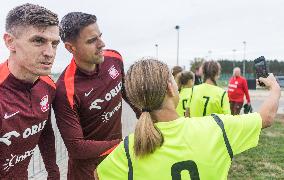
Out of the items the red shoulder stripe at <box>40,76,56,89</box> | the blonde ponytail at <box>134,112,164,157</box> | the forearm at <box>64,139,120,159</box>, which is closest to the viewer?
the blonde ponytail at <box>134,112,164,157</box>

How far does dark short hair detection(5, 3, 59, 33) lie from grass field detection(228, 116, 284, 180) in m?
5.26

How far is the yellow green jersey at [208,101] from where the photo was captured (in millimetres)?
6566

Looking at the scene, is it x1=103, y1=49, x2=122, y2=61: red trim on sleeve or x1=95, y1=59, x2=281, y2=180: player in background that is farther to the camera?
x1=103, y1=49, x2=122, y2=61: red trim on sleeve

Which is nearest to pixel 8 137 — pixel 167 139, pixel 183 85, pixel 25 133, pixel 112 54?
pixel 25 133

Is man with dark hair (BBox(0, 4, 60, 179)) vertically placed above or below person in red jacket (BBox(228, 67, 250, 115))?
above

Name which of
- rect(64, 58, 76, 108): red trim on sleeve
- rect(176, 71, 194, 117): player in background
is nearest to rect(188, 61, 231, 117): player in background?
rect(176, 71, 194, 117): player in background

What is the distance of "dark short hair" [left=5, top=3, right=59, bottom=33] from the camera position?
267 cm

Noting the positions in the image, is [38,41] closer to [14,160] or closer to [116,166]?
[14,160]

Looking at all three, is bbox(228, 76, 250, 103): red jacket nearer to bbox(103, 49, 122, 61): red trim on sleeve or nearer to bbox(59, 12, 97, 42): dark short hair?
bbox(103, 49, 122, 61): red trim on sleeve

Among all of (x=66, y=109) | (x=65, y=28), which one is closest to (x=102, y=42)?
(x=65, y=28)

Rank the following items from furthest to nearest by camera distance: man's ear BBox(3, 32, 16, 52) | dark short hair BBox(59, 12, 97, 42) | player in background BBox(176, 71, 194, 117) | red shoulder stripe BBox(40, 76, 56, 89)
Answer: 1. player in background BBox(176, 71, 194, 117)
2. dark short hair BBox(59, 12, 97, 42)
3. red shoulder stripe BBox(40, 76, 56, 89)
4. man's ear BBox(3, 32, 16, 52)

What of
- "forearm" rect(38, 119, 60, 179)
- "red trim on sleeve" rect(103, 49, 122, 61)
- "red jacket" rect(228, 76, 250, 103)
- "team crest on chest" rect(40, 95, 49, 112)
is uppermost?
"red trim on sleeve" rect(103, 49, 122, 61)

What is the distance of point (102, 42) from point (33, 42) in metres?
0.67

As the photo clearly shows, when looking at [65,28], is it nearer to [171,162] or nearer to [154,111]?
[154,111]
